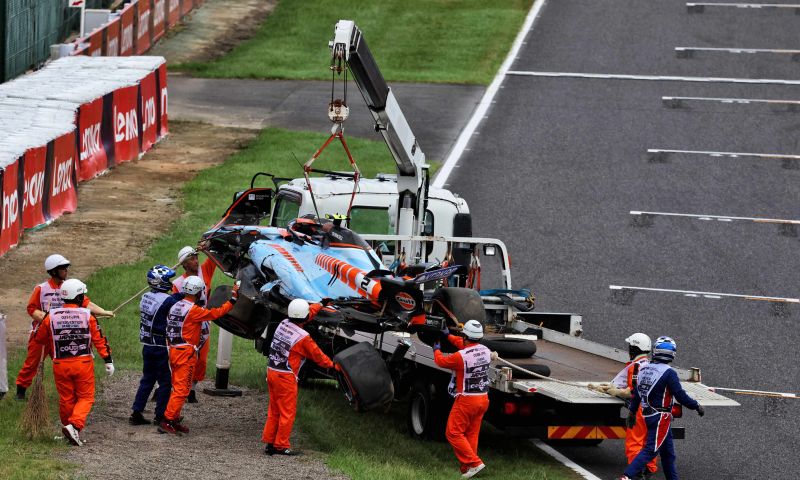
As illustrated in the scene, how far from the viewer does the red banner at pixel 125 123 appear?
99.7 ft

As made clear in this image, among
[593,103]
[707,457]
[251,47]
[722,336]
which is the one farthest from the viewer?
[251,47]

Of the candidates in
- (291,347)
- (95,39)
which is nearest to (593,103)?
(95,39)

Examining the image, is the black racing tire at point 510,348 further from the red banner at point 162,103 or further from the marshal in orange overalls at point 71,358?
the red banner at point 162,103

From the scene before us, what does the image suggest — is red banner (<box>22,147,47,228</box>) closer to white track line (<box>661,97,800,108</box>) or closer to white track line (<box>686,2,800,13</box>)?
white track line (<box>661,97,800,108</box>)

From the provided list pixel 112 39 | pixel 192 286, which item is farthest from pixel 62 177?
pixel 192 286

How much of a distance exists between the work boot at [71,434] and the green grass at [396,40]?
86.2 ft

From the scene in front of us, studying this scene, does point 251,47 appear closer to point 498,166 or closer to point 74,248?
point 498,166

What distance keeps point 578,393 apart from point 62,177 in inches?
609

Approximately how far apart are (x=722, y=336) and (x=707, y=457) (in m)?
6.01

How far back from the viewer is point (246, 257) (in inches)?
675

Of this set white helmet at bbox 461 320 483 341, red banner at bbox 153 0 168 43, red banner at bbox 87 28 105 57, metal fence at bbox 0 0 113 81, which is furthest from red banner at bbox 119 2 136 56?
white helmet at bbox 461 320 483 341

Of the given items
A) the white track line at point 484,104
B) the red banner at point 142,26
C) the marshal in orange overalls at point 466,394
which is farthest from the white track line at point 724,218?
the red banner at point 142,26

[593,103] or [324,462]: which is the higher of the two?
[593,103]

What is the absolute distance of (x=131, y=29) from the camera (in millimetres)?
39531
